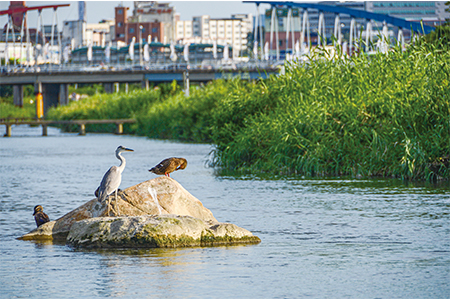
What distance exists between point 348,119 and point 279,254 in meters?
16.8

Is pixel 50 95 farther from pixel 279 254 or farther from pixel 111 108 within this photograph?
pixel 279 254

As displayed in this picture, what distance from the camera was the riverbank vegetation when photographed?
30.3 m

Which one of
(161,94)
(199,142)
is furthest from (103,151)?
(161,94)

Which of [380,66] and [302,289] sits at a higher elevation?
[380,66]

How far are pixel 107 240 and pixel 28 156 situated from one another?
127 ft

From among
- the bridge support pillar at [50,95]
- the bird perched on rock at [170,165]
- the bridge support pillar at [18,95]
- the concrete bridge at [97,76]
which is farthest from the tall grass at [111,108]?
the bird perched on rock at [170,165]

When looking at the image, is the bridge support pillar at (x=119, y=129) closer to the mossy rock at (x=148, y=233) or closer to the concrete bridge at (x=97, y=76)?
the concrete bridge at (x=97, y=76)

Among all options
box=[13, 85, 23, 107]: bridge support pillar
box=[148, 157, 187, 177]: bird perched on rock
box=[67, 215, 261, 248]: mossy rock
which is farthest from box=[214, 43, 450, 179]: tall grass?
box=[13, 85, 23, 107]: bridge support pillar

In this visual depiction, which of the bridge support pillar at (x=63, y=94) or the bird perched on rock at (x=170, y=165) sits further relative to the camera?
the bridge support pillar at (x=63, y=94)

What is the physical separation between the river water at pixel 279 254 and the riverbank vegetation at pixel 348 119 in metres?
2.01

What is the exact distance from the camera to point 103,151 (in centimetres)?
5725

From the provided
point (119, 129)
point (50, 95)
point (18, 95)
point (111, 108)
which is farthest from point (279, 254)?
point (18, 95)

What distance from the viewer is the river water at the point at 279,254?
1271cm

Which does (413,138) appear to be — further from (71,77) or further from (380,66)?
(71,77)
